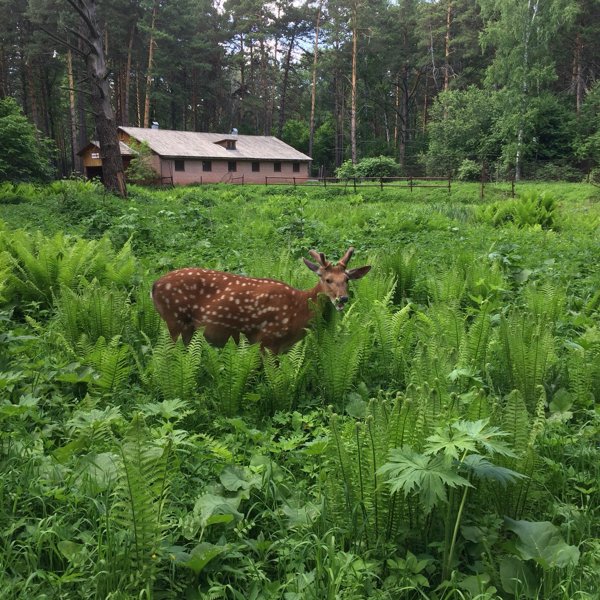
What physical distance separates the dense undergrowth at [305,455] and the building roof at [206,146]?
3923 centimetres

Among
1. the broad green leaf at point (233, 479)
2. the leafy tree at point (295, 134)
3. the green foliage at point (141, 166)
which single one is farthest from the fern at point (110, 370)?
the leafy tree at point (295, 134)

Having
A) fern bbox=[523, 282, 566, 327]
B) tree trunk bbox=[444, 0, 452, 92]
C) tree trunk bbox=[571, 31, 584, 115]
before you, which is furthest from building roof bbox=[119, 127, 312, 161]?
fern bbox=[523, 282, 566, 327]

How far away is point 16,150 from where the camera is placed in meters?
21.3

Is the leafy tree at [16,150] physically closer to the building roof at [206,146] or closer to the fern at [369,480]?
the building roof at [206,146]

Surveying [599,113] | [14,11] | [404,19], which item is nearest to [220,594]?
[599,113]

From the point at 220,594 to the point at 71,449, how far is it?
135 centimetres

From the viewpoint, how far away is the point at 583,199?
2536 cm

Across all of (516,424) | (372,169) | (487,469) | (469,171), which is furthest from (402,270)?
(372,169)

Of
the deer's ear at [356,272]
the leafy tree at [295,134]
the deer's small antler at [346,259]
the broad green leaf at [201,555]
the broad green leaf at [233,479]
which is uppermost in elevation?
the leafy tree at [295,134]

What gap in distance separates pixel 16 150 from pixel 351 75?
3792 centimetres

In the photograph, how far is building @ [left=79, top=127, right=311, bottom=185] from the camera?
42.3 meters

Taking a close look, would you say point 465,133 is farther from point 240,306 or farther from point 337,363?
point 337,363

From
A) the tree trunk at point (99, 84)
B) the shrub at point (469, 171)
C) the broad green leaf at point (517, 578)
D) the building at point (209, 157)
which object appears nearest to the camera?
the broad green leaf at point (517, 578)

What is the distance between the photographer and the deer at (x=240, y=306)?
16.3 ft
